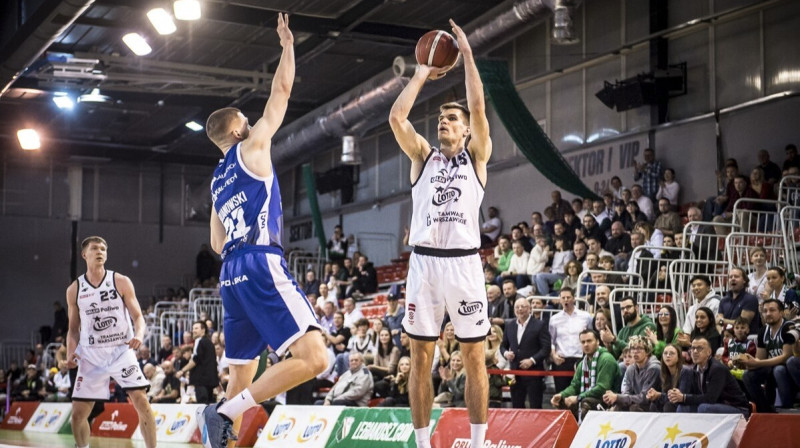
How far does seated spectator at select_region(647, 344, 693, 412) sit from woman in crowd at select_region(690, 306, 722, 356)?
0.61m

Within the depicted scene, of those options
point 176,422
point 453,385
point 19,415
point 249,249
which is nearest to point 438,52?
point 249,249

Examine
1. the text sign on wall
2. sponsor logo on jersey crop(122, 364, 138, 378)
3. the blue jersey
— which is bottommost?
sponsor logo on jersey crop(122, 364, 138, 378)

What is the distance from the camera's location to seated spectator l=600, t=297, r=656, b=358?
1084 cm

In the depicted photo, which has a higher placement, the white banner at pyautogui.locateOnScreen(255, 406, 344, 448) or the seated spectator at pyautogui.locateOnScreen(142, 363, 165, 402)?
the white banner at pyautogui.locateOnScreen(255, 406, 344, 448)

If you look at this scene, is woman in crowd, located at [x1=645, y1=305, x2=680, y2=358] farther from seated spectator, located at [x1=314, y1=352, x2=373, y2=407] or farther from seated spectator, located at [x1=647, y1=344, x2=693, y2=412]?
seated spectator, located at [x1=314, y1=352, x2=373, y2=407]

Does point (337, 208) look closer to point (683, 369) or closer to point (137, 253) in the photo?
point (137, 253)

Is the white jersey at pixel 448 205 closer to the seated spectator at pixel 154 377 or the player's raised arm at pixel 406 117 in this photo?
the player's raised arm at pixel 406 117

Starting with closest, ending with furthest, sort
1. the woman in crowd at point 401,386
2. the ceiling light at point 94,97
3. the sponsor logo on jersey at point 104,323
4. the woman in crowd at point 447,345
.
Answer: the sponsor logo on jersey at point 104,323
the woman in crowd at point 447,345
the woman in crowd at point 401,386
the ceiling light at point 94,97

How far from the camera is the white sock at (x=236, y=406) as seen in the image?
5.25 m

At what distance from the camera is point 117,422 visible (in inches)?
695

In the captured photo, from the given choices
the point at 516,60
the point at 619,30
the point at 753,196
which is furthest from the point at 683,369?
the point at 516,60

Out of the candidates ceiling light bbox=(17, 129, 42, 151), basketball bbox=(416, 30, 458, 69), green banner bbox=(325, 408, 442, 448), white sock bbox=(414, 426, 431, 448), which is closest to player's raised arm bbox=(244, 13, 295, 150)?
basketball bbox=(416, 30, 458, 69)

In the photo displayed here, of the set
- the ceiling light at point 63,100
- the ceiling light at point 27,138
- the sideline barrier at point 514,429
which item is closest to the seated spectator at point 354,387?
the sideline barrier at point 514,429

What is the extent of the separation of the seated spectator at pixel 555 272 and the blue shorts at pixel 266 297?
9840 mm
